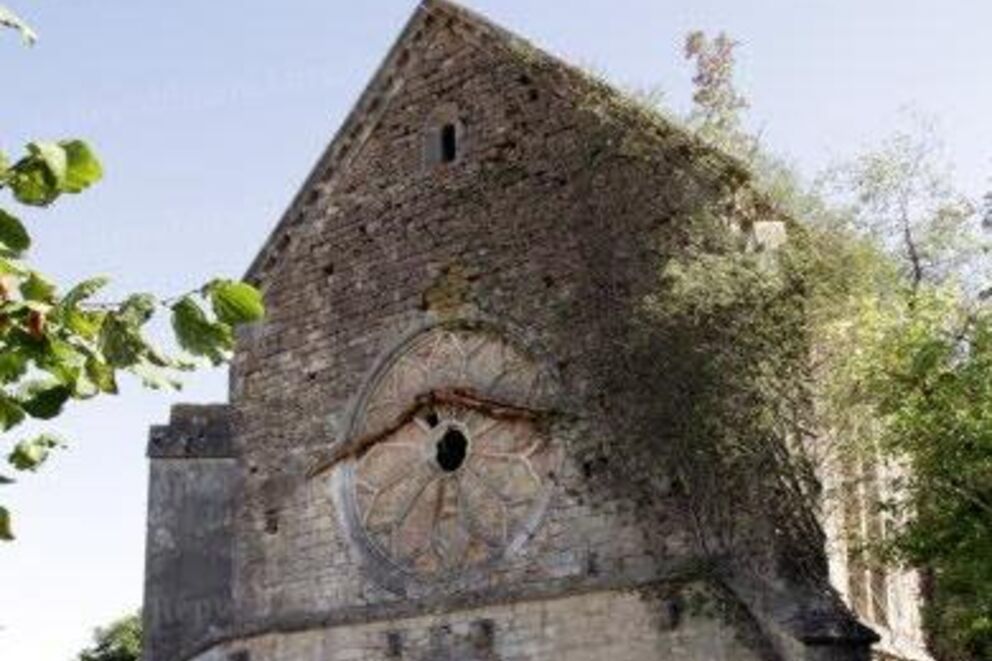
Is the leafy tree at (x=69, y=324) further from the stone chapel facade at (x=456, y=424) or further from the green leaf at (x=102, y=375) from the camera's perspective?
the stone chapel facade at (x=456, y=424)

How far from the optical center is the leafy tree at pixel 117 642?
3616cm

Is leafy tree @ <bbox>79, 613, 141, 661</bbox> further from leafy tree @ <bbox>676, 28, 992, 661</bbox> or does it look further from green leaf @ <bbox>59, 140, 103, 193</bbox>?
green leaf @ <bbox>59, 140, 103, 193</bbox>

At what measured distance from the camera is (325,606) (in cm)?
1302

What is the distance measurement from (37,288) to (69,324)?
10 cm

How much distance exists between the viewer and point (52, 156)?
2.65m

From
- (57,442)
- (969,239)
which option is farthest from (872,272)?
(57,442)

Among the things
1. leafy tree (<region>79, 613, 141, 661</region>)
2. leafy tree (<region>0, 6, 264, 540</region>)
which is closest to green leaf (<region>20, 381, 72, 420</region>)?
leafy tree (<region>0, 6, 264, 540</region>)

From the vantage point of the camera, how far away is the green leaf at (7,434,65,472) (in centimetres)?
309

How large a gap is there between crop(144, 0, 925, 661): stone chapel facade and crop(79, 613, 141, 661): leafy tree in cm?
2368

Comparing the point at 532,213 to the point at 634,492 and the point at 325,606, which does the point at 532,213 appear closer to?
the point at 634,492

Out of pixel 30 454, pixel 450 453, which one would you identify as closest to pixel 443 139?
pixel 450 453

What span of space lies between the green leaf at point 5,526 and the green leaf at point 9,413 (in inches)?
7.4

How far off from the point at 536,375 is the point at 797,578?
10.2 feet

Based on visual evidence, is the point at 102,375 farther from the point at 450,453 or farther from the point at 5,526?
the point at 450,453
